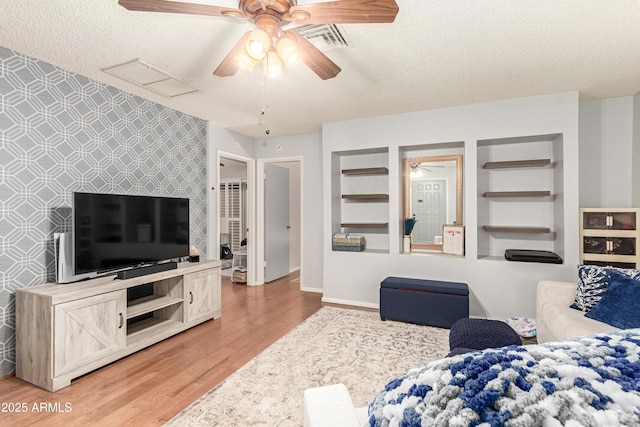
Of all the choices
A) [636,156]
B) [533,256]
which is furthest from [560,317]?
[636,156]

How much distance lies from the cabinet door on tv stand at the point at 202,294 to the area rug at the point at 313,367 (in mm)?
1028

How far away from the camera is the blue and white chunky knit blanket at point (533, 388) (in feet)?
1.06

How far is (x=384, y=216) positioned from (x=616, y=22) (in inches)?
116

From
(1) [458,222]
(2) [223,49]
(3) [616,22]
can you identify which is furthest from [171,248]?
(3) [616,22]

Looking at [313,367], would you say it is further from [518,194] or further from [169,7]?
[518,194]

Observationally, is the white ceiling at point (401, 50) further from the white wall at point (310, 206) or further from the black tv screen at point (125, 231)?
the white wall at point (310, 206)

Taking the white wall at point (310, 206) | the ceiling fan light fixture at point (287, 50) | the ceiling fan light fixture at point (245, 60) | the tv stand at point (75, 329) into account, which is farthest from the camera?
the white wall at point (310, 206)

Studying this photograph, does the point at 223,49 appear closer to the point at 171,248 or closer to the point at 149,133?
the point at 149,133

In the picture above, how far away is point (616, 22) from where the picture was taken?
2.13 meters

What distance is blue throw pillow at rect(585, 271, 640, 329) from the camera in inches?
81.6

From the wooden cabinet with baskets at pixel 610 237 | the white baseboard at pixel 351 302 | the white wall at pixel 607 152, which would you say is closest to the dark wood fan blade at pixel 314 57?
the white baseboard at pixel 351 302

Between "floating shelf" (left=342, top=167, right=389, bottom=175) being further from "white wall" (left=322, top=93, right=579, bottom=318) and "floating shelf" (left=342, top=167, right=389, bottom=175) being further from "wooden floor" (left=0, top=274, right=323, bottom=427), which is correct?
"wooden floor" (left=0, top=274, right=323, bottom=427)

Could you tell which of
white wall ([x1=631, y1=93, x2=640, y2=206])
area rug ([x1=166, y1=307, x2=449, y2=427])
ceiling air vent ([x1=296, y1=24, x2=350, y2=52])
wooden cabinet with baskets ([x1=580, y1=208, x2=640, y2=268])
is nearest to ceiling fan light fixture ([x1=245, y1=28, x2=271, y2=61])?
ceiling air vent ([x1=296, y1=24, x2=350, y2=52])

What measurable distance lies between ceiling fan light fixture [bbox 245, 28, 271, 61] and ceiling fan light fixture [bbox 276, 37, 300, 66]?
0.28 ft
